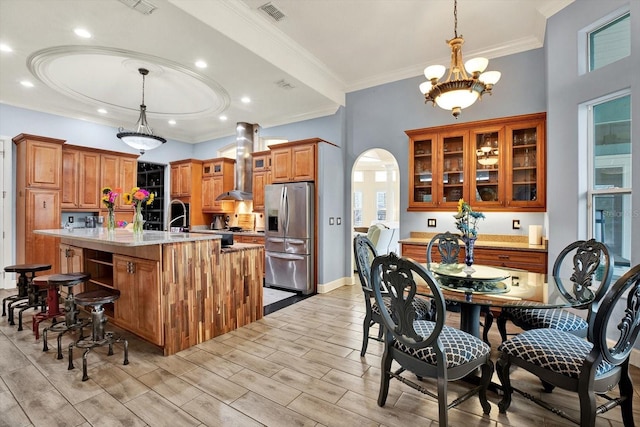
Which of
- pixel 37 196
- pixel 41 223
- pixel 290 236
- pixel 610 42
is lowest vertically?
pixel 290 236

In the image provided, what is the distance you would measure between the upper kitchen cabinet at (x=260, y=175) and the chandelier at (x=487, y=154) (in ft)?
12.6

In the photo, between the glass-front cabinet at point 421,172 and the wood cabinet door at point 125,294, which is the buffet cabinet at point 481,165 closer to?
the glass-front cabinet at point 421,172

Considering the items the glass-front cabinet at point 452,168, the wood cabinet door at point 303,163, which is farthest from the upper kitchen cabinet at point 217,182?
the glass-front cabinet at point 452,168

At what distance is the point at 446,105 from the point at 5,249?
7.12 metres

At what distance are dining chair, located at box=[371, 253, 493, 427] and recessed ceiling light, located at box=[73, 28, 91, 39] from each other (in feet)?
12.8

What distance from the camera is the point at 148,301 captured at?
2.88 metres

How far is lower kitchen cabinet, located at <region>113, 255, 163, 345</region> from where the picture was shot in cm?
279

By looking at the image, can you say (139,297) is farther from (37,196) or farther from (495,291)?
(37,196)

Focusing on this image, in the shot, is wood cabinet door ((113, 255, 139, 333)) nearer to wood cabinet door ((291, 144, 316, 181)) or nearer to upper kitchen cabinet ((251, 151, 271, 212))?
wood cabinet door ((291, 144, 316, 181))

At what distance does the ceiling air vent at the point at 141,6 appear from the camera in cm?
276

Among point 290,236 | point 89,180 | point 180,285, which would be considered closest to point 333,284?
point 290,236

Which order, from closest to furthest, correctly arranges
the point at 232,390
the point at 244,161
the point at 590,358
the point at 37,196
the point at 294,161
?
1. the point at 590,358
2. the point at 232,390
3. the point at 37,196
4. the point at 294,161
5. the point at 244,161

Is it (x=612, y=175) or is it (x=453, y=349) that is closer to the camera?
(x=453, y=349)

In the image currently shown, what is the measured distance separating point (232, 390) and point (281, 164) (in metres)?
3.91
